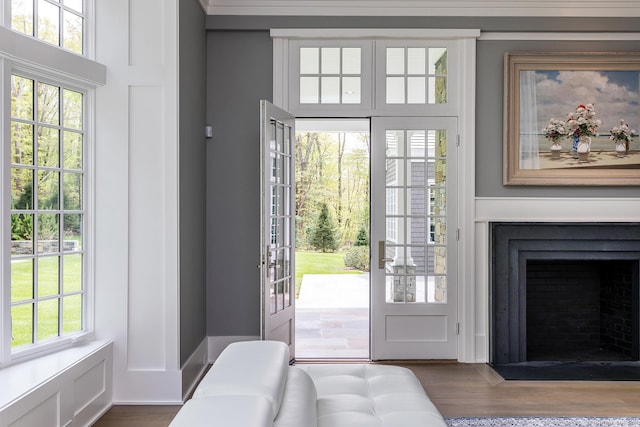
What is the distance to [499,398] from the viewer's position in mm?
3529

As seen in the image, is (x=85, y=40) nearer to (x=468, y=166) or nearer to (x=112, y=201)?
(x=112, y=201)

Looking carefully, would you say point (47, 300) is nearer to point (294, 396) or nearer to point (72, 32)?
point (72, 32)

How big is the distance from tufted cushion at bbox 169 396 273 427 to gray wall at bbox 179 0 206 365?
2.09m

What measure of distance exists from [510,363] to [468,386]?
0.75 m

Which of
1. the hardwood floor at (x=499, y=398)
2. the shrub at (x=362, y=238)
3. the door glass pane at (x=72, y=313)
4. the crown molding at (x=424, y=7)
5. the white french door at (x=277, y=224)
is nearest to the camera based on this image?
the door glass pane at (x=72, y=313)

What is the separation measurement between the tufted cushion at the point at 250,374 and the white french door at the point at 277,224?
175 centimetres

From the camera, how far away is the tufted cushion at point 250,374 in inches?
64.2

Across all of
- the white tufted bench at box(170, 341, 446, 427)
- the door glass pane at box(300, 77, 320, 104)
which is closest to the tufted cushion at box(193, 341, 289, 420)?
the white tufted bench at box(170, 341, 446, 427)

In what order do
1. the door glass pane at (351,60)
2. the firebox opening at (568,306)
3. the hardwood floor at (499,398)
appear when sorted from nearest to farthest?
the hardwood floor at (499,398) < the door glass pane at (351,60) < the firebox opening at (568,306)

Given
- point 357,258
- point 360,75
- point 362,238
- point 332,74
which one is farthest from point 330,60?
point 362,238

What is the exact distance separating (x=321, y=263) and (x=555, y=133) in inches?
312

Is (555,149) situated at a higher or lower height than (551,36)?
lower

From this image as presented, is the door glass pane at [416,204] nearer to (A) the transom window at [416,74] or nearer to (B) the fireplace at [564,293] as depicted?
(A) the transom window at [416,74]

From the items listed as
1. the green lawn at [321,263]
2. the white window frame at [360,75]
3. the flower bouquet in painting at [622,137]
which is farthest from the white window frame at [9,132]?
the green lawn at [321,263]
